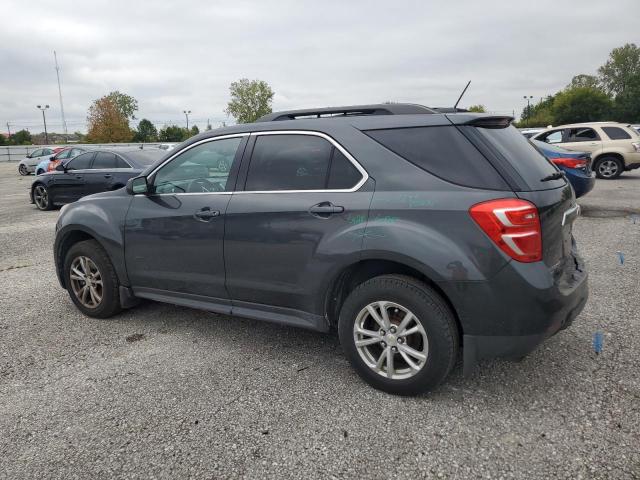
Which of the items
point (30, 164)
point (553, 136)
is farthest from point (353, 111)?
point (30, 164)

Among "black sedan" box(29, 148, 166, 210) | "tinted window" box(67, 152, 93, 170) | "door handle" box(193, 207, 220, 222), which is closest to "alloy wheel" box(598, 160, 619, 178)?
"black sedan" box(29, 148, 166, 210)

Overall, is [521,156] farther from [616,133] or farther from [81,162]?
[616,133]

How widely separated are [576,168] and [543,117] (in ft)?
272

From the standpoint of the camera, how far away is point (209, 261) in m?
3.68

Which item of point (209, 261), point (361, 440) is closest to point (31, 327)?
point (209, 261)

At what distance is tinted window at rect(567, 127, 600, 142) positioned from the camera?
48.5ft

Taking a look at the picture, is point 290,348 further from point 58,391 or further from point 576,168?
point 576,168

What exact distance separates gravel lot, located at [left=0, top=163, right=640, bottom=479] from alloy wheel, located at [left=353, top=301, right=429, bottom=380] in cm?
20

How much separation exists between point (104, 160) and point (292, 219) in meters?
8.90

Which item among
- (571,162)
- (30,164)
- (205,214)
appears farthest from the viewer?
(30,164)

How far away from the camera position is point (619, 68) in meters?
92.6

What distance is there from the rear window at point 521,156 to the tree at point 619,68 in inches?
4135

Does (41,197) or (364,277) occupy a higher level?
(364,277)

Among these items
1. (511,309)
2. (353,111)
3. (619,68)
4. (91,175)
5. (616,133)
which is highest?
(619,68)
